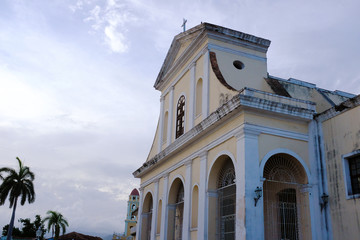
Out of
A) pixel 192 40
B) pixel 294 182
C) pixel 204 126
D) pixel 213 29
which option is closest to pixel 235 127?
Answer: pixel 204 126

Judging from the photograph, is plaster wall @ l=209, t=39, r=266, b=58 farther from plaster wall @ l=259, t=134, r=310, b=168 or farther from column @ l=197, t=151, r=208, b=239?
plaster wall @ l=259, t=134, r=310, b=168

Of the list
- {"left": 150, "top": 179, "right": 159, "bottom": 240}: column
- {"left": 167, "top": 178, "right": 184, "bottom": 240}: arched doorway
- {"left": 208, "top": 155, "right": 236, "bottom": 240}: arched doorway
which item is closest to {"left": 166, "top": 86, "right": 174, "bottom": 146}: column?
{"left": 150, "top": 179, "right": 159, "bottom": 240}: column

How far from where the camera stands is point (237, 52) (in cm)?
1591

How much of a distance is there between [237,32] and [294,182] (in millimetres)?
6706

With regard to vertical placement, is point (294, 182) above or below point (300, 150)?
below

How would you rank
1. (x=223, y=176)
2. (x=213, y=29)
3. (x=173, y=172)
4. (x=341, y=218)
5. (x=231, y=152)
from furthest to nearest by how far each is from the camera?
(x=173, y=172), (x=213, y=29), (x=223, y=176), (x=231, y=152), (x=341, y=218)

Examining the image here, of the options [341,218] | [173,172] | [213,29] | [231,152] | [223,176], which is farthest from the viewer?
[173,172]

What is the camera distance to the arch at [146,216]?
20.1m

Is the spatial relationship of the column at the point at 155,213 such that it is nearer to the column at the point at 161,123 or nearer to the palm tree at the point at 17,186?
the column at the point at 161,123

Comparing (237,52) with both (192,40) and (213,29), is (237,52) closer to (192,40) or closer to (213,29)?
(213,29)

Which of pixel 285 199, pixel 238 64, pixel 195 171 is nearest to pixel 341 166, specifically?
pixel 285 199

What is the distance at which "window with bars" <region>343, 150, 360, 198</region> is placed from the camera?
1138 centimetres

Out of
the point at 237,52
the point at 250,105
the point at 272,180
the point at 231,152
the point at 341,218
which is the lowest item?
the point at 341,218

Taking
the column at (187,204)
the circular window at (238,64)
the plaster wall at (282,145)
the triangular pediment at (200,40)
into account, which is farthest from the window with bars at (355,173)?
the triangular pediment at (200,40)
